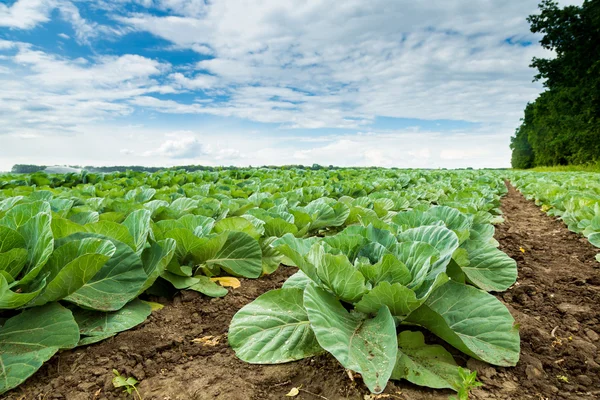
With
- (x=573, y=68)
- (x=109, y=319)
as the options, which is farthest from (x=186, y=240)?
(x=573, y=68)

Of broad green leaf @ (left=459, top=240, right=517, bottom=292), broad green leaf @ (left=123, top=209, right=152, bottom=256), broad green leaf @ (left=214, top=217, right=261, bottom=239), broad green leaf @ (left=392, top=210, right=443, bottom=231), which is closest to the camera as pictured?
broad green leaf @ (left=123, top=209, right=152, bottom=256)

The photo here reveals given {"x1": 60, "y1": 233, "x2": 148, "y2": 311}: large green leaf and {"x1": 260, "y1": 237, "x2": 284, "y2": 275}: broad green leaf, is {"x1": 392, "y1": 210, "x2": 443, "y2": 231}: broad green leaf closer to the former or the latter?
{"x1": 260, "y1": 237, "x2": 284, "y2": 275}: broad green leaf

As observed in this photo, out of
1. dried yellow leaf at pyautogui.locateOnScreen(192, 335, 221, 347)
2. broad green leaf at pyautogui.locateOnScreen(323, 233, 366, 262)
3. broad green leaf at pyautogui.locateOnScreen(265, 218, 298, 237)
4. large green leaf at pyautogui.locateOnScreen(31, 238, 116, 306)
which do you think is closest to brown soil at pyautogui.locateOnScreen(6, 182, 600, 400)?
dried yellow leaf at pyautogui.locateOnScreen(192, 335, 221, 347)

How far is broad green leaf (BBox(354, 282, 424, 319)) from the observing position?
1.50 meters

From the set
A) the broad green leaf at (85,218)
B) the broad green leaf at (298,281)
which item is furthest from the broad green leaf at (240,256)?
the broad green leaf at (85,218)

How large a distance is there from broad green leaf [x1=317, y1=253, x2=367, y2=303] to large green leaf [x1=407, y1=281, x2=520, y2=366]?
0.31 m

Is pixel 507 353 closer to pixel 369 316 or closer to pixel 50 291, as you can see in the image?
pixel 369 316

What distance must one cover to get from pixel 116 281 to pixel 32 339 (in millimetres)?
401

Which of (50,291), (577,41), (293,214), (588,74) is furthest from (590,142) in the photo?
(50,291)

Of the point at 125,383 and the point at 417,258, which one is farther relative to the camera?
the point at 417,258

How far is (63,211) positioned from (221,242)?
138 centimetres

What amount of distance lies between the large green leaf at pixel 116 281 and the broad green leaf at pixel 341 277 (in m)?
0.92

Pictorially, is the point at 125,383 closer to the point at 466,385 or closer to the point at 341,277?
the point at 341,277

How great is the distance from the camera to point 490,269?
234 cm
